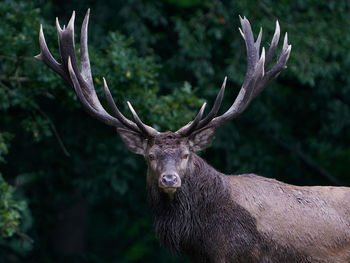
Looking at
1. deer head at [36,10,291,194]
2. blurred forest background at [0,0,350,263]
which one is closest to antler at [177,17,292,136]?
deer head at [36,10,291,194]

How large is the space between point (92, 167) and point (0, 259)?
1.97 m

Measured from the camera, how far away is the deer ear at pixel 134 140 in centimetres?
692

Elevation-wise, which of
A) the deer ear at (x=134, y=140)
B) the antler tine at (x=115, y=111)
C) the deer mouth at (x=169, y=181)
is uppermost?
the antler tine at (x=115, y=111)

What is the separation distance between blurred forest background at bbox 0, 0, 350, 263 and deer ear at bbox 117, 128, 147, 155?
5.20 ft

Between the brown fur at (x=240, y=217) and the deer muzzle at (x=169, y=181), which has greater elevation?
the deer muzzle at (x=169, y=181)

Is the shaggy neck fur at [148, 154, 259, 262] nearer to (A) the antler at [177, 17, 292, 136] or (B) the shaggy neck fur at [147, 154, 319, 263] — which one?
(B) the shaggy neck fur at [147, 154, 319, 263]

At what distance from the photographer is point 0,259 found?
12.1m

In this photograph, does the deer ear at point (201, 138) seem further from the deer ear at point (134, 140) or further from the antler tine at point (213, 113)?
the deer ear at point (134, 140)

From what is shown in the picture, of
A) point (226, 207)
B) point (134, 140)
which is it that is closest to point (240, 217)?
point (226, 207)

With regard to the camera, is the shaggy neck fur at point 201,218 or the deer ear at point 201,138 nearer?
the shaggy neck fur at point 201,218

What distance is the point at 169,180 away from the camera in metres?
6.34

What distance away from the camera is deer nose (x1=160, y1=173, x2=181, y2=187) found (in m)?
6.34

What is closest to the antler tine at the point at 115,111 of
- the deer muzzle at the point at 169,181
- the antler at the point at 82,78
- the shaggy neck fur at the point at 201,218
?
the antler at the point at 82,78

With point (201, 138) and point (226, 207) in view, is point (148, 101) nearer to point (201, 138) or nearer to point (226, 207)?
point (201, 138)
